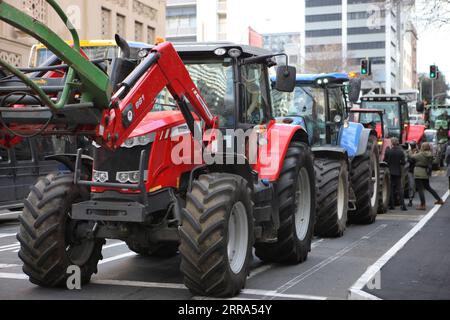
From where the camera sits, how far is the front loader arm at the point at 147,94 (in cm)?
641

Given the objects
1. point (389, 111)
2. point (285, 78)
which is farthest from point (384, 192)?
point (285, 78)

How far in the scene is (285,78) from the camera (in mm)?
8516

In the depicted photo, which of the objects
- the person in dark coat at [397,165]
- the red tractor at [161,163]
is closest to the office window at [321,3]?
the person in dark coat at [397,165]

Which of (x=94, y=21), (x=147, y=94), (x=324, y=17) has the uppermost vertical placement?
(x=324, y=17)

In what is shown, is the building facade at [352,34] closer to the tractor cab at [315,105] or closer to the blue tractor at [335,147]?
the blue tractor at [335,147]

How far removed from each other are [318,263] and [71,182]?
12.2ft

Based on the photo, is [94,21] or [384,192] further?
[94,21]

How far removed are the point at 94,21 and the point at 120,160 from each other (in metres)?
25.8

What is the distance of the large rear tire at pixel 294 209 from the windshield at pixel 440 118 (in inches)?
1200

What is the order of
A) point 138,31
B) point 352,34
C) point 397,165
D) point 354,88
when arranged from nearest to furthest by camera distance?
point 354,88
point 397,165
point 138,31
point 352,34

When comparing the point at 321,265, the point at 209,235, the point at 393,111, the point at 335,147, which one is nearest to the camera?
the point at 209,235

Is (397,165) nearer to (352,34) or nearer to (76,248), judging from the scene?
(76,248)

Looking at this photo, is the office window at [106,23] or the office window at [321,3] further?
the office window at [321,3]

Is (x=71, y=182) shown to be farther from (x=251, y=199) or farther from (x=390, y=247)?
(x=390, y=247)
